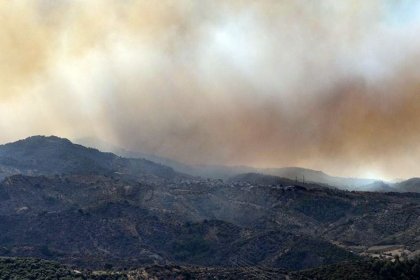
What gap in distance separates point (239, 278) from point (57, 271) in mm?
47323

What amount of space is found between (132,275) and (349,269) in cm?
5456

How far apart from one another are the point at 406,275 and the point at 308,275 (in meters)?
24.4

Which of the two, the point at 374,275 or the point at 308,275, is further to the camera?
the point at 308,275

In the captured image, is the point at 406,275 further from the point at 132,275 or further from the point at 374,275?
the point at 132,275

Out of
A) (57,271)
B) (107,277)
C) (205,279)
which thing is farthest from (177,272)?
(57,271)

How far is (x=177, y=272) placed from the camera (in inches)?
6329

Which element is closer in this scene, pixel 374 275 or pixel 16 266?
pixel 374 275

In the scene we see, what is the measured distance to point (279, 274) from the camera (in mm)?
166500

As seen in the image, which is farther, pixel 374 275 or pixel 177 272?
pixel 177 272

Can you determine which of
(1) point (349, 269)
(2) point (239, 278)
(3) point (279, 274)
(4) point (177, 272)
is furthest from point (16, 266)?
(1) point (349, 269)

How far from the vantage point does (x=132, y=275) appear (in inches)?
6137

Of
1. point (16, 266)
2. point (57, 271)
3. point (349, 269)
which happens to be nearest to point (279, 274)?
point (349, 269)

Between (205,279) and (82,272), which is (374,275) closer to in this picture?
(205,279)

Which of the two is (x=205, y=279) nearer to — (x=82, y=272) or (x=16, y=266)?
(x=82, y=272)
